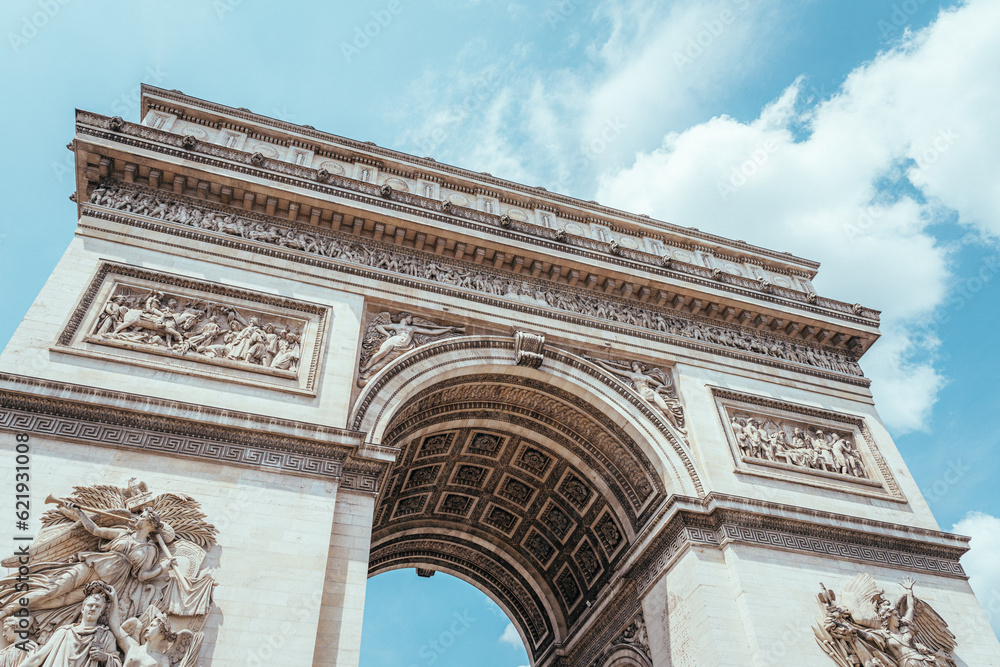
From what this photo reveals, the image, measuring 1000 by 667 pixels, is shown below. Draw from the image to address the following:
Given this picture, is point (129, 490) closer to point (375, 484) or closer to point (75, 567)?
point (75, 567)

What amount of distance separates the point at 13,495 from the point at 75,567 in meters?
1.33

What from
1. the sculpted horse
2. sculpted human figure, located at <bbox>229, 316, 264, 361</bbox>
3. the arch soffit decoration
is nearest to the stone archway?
the arch soffit decoration

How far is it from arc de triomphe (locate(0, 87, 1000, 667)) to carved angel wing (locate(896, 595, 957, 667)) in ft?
0.18

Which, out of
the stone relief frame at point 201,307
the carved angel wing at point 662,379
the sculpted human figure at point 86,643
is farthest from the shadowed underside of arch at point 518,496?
the sculpted human figure at point 86,643

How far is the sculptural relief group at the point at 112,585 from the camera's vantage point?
772 cm

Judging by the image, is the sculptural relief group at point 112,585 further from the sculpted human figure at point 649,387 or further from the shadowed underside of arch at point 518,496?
the sculpted human figure at point 649,387

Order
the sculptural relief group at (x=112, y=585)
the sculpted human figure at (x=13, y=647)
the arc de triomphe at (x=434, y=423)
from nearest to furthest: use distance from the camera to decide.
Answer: the sculpted human figure at (x=13, y=647) → the sculptural relief group at (x=112, y=585) → the arc de triomphe at (x=434, y=423)

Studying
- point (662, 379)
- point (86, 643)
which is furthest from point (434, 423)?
point (86, 643)

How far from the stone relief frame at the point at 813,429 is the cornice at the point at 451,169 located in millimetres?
5341

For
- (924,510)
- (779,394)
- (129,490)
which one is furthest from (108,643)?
(924,510)

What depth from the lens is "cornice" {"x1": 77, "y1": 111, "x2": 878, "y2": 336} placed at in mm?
13414

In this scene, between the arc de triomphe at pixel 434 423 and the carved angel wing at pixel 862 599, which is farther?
the carved angel wing at pixel 862 599

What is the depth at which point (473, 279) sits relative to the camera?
1462 centimetres

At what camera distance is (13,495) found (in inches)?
342
